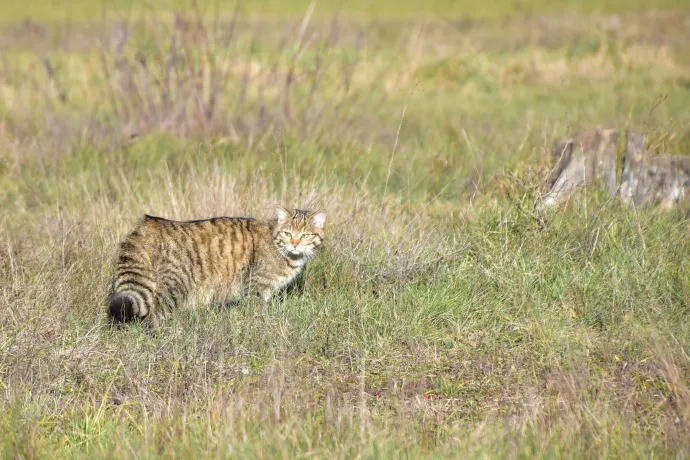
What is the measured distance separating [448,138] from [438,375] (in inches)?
200

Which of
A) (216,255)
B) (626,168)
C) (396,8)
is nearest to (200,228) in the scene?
(216,255)

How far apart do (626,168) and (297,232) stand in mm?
2791

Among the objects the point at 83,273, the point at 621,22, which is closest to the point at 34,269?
the point at 83,273

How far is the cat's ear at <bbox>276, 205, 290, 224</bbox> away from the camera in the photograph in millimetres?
5227

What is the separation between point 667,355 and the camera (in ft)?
13.0

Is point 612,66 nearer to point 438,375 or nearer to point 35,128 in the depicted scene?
point 35,128

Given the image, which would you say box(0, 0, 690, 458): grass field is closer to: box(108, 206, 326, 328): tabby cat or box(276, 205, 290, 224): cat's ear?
box(108, 206, 326, 328): tabby cat

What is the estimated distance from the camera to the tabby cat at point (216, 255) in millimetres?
4957

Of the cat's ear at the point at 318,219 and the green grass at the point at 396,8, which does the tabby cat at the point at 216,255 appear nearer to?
the cat's ear at the point at 318,219

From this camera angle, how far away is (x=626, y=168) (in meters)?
6.62

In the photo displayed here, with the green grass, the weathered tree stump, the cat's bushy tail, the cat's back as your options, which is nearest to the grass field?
the cat's bushy tail

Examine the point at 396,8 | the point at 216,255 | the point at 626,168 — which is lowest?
the point at 396,8

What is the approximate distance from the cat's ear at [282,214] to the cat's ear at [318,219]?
0.49 ft

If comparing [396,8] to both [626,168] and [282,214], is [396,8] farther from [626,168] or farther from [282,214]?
→ [282,214]
